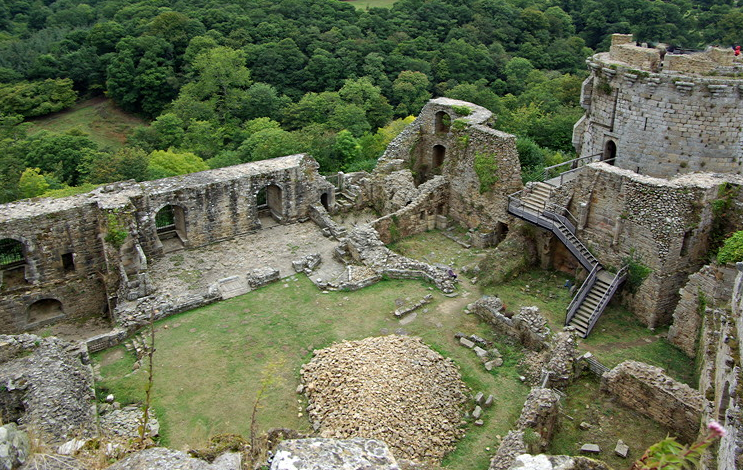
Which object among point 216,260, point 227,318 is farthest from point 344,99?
point 227,318

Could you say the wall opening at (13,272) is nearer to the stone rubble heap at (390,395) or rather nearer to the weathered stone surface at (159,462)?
the stone rubble heap at (390,395)

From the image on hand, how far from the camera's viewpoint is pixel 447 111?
2561cm

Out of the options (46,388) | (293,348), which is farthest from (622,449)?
(46,388)

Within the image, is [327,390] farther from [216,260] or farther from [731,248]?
[731,248]

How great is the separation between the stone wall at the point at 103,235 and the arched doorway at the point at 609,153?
11707mm

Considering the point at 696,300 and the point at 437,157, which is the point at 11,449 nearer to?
the point at 696,300

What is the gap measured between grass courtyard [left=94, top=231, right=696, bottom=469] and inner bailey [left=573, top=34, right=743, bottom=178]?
5.11 m

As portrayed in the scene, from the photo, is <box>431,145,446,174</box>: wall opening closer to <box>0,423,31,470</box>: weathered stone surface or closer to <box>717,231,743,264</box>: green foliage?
<box>717,231,743,264</box>: green foliage

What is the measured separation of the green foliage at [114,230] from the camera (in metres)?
20.0

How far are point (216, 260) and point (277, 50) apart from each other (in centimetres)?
3708

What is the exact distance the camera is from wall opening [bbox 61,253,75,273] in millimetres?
20744

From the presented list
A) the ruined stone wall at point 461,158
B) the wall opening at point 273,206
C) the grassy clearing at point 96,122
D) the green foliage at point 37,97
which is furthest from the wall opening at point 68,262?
the green foliage at point 37,97

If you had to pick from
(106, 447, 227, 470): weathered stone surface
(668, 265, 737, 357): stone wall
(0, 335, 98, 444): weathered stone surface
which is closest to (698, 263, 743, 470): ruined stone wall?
(668, 265, 737, 357): stone wall

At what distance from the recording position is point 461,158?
951 inches
